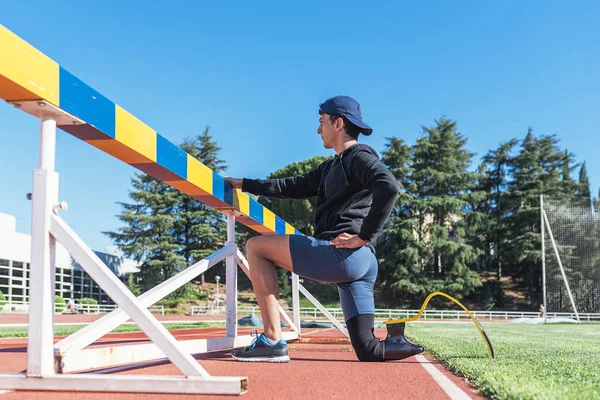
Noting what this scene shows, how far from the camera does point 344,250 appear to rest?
3.28 metres

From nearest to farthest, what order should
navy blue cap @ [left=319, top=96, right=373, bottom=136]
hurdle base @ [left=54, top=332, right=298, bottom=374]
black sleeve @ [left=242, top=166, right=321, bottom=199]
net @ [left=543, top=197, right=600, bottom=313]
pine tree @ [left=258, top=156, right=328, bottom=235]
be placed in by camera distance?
hurdle base @ [left=54, top=332, right=298, bottom=374] < navy blue cap @ [left=319, top=96, right=373, bottom=136] < black sleeve @ [left=242, top=166, right=321, bottom=199] < net @ [left=543, top=197, right=600, bottom=313] < pine tree @ [left=258, top=156, right=328, bottom=235]

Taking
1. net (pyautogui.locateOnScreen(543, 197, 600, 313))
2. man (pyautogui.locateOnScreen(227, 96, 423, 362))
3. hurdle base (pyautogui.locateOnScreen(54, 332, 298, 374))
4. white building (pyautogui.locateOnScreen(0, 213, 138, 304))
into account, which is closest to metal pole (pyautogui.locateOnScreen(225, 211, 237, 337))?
hurdle base (pyautogui.locateOnScreen(54, 332, 298, 374))

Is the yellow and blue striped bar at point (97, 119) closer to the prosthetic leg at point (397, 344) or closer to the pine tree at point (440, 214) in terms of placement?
the prosthetic leg at point (397, 344)

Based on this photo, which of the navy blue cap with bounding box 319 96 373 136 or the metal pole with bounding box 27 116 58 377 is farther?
the navy blue cap with bounding box 319 96 373 136

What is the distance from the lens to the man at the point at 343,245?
10.5ft

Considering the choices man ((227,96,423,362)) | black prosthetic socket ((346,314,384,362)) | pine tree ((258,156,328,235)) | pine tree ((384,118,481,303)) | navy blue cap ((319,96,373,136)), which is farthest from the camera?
pine tree ((258,156,328,235))

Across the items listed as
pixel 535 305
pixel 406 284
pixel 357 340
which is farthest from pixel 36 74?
pixel 535 305

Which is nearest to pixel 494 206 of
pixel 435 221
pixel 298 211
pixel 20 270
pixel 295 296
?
pixel 435 221

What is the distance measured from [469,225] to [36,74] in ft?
151

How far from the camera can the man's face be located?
11.8 ft

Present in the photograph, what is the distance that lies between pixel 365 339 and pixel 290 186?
1183mm

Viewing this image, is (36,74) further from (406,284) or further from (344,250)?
(406,284)

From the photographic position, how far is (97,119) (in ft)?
8.25

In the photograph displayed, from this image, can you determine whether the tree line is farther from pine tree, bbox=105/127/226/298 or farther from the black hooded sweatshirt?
the black hooded sweatshirt
